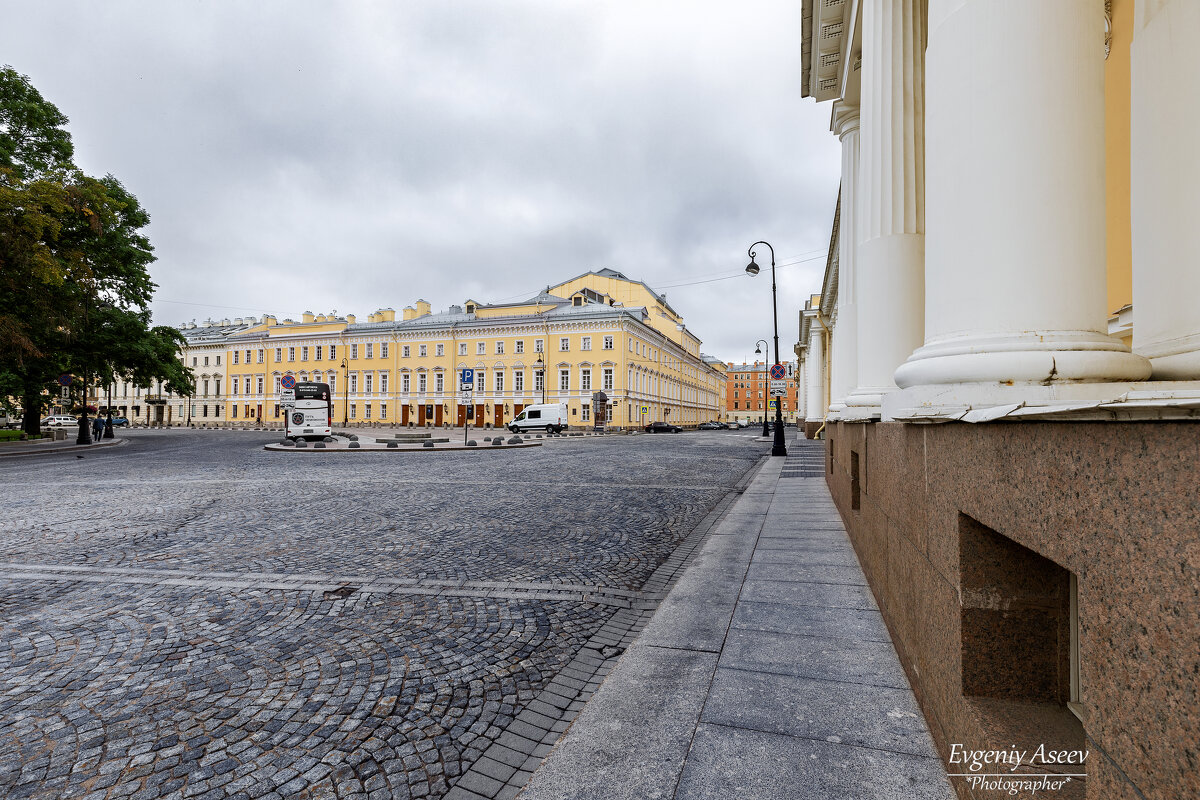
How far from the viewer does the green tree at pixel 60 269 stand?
19.0 meters

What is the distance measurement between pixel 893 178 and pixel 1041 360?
3350 millimetres

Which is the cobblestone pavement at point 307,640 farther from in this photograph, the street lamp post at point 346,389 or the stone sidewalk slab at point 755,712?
the street lamp post at point 346,389

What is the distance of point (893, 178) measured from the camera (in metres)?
4.94

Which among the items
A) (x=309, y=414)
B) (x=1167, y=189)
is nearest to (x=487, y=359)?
(x=309, y=414)

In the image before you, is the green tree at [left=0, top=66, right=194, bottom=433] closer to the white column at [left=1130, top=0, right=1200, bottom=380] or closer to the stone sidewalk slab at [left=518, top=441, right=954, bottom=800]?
the stone sidewalk slab at [left=518, top=441, right=954, bottom=800]

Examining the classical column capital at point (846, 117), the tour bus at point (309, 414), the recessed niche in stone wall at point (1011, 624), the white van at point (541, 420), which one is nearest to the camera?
the recessed niche in stone wall at point (1011, 624)

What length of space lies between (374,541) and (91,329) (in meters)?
27.1

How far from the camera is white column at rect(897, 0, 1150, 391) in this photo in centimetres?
227

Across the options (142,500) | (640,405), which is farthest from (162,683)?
(640,405)

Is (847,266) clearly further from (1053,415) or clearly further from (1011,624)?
(1053,415)

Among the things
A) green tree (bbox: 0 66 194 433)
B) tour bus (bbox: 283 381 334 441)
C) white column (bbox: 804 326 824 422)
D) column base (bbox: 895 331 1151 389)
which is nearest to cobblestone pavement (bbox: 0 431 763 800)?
column base (bbox: 895 331 1151 389)

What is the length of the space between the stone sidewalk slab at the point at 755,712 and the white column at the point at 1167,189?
6.29ft

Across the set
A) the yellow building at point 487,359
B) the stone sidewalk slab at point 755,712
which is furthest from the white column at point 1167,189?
the yellow building at point 487,359

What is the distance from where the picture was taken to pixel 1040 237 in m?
2.30
